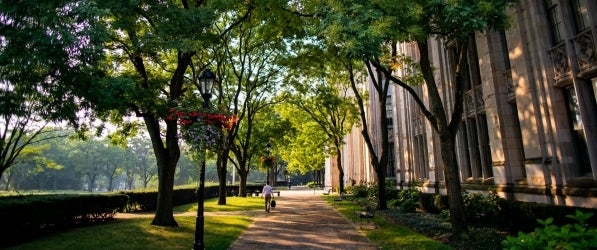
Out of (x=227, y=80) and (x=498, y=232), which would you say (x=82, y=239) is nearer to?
(x=498, y=232)

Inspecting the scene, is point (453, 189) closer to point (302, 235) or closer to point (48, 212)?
point (302, 235)

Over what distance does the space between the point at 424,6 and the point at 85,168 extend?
111 meters

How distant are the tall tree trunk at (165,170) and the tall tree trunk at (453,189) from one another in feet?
33.8

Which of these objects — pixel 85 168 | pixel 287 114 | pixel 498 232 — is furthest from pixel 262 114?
pixel 85 168

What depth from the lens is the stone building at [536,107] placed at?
1029cm

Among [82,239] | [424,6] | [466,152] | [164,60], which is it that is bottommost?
[82,239]

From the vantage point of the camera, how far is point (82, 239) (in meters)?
12.1

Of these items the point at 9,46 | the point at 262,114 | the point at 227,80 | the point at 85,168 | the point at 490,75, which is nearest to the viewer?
the point at 9,46

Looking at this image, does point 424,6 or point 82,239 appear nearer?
point 424,6

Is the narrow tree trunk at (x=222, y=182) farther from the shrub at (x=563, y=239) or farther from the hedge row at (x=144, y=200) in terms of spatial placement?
the shrub at (x=563, y=239)

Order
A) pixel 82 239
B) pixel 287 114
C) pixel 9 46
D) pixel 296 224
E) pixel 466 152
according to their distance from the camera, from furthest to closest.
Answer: pixel 287 114 → pixel 466 152 → pixel 296 224 → pixel 82 239 → pixel 9 46

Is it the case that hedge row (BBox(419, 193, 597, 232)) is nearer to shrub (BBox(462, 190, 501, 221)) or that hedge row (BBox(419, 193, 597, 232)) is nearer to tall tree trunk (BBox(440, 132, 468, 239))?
shrub (BBox(462, 190, 501, 221))

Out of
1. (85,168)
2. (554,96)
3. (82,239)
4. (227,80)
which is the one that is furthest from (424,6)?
(85,168)

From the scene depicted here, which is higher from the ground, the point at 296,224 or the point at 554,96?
the point at 554,96
